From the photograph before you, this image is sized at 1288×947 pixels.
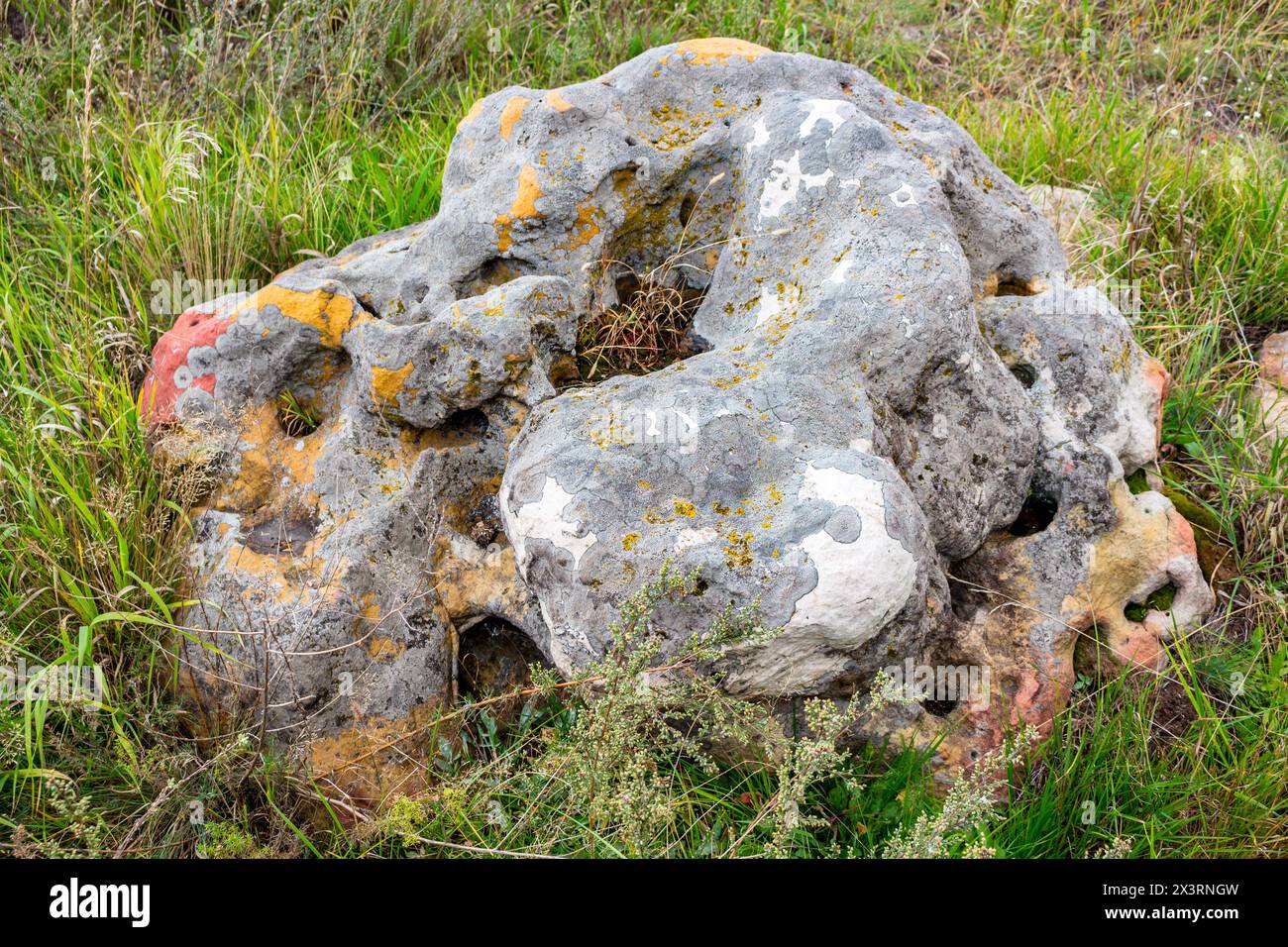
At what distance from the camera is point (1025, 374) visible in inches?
120

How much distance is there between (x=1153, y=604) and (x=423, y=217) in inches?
120

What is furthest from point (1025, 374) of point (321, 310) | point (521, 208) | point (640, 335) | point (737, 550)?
point (321, 310)

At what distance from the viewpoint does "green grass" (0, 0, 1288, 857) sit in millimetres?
2498

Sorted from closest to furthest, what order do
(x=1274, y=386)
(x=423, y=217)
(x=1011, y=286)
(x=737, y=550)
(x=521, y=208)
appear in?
(x=737, y=550) < (x=521, y=208) < (x=1011, y=286) < (x=1274, y=386) < (x=423, y=217)

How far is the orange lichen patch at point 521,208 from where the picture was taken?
296cm

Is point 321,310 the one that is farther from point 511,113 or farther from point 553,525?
A: point 553,525

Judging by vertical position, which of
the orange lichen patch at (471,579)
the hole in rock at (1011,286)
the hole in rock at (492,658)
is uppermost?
the hole in rock at (1011,286)

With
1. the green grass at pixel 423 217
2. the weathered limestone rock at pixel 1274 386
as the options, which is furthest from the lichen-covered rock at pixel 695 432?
the weathered limestone rock at pixel 1274 386

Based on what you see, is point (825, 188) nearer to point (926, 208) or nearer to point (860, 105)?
point (926, 208)

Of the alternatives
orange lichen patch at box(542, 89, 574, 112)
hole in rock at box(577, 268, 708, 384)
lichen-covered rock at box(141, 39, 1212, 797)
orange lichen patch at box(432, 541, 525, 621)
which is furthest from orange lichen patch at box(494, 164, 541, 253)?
orange lichen patch at box(432, 541, 525, 621)

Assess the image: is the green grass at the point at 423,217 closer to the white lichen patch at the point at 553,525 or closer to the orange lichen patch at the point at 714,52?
the white lichen patch at the point at 553,525

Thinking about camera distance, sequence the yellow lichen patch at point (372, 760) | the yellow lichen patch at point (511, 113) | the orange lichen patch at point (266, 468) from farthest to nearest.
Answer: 1. the yellow lichen patch at point (511, 113)
2. the orange lichen patch at point (266, 468)
3. the yellow lichen patch at point (372, 760)

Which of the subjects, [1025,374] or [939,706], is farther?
[1025,374]

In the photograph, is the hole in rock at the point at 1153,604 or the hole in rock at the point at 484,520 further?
the hole in rock at the point at 1153,604
